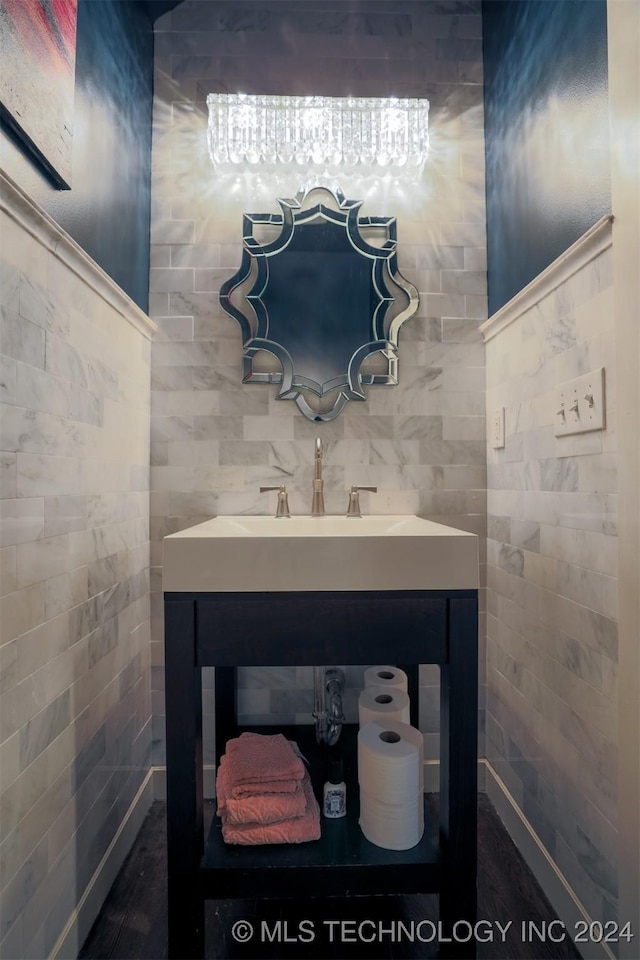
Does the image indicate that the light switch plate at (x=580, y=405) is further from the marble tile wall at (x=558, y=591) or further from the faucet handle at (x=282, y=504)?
the faucet handle at (x=282, y=504)

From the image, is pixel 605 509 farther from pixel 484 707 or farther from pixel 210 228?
pixel 210 228

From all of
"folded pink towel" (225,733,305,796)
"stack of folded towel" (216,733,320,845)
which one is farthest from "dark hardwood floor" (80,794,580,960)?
"folded pink towel" (225,733,305,796)

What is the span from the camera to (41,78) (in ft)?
3.51

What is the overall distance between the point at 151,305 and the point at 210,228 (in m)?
0.34

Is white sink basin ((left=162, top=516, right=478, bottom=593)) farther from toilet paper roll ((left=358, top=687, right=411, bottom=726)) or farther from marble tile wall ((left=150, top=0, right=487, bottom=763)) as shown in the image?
marble tile wall ((left=150, top=0, right=487, bottom=763))

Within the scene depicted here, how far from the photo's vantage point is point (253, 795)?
132 centimetres

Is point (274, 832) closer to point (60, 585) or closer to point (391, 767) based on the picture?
point (391, 767)

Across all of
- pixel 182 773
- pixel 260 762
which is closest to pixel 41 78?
pixel 182 773

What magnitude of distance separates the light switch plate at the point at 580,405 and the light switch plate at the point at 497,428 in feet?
1.20

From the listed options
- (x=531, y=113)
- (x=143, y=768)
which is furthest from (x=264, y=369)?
(x=143, y=768)

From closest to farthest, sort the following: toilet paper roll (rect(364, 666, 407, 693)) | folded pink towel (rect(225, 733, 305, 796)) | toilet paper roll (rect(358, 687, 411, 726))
Answer: folded pink towel (rect(225, 733, 305, 796))
toilet paper roll (rect(358, 687, 411, 726))
toilet paper roll (rect(364, 666, 407, 693))

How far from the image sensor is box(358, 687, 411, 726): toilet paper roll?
150 centimetres

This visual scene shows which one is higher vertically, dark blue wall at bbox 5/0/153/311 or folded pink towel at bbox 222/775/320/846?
dark blue wall at bbox 5/0/153/311

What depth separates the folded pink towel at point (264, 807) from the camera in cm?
127
